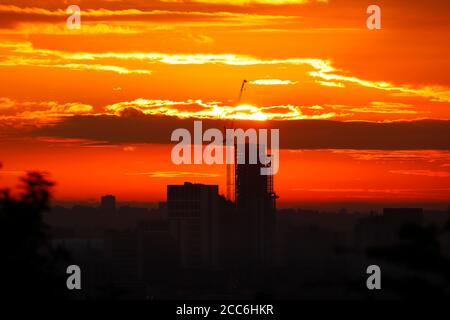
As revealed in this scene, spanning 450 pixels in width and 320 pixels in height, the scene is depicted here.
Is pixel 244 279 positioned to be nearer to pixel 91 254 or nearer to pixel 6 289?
pixel 91 254

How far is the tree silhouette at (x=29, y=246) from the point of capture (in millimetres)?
25188

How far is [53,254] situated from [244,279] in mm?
125808

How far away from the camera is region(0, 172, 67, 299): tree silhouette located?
82.6 feet

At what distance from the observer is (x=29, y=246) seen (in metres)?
25.6

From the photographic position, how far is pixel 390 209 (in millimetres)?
118250

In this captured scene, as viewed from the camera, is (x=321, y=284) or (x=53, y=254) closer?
(x=321, y=284)

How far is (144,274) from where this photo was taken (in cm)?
17912

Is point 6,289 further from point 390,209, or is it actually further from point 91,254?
point 390,209

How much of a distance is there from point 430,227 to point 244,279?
431ft
